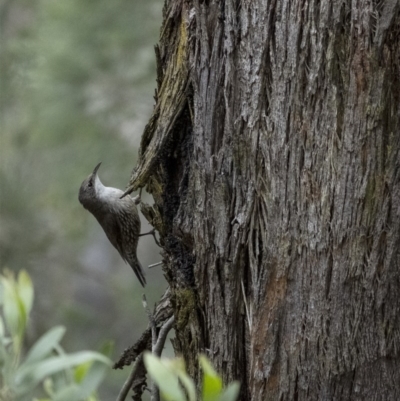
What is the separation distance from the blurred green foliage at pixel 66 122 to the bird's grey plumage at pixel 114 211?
2937mm

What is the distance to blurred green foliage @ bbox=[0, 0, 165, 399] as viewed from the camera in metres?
7.74

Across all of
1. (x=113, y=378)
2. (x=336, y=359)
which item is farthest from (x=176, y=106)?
(x=113, y=378)

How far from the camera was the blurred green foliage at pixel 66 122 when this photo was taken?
25.4 ft

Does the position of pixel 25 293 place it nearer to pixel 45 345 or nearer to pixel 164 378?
pixel 45 345

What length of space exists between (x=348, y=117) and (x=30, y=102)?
6.98 metres

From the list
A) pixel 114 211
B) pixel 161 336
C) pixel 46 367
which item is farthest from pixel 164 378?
pixel 114 211

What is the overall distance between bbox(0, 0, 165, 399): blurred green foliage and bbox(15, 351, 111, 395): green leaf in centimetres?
638

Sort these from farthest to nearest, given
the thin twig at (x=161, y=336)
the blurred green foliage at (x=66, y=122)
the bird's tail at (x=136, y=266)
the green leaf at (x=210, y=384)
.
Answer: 1. the blurred green foliage at (x=66, y=122)
2. the bird's tail at (x=136, y=266)
3. the thin twig at (x=161, y=336)
4. the green leaf at (x=210, y=384)

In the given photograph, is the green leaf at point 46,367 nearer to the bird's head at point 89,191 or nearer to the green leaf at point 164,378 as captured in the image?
the green leaf at point 164,378

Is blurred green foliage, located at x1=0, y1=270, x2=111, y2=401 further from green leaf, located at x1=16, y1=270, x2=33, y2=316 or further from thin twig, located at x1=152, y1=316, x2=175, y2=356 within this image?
thin twig, located at x1=152, y1=316, x2=175, y2=356

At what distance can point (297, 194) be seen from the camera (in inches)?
80.1

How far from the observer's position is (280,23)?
6.72 feet

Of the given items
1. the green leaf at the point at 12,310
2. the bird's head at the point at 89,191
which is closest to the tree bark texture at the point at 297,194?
the green leaf at the point at 12,310

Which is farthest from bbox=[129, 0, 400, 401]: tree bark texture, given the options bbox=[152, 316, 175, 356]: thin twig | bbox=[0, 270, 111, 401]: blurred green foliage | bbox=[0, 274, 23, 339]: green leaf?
bbox=[0, 274, 23, 339]: green leaf
